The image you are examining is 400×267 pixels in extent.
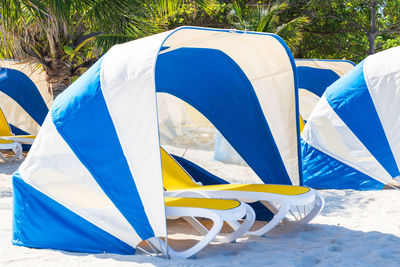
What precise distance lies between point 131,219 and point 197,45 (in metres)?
2.06

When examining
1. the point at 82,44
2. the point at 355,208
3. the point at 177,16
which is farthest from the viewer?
the point at 177,16

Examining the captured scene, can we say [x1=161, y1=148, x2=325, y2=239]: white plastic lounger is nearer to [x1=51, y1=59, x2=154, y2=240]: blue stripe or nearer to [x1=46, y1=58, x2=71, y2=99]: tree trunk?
[x1=51, y1=59, x2=154, y2=240]: blue stripe

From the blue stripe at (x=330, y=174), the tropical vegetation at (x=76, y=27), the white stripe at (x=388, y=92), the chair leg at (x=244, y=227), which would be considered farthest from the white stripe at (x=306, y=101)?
the chair leg at (x=244, y=227)

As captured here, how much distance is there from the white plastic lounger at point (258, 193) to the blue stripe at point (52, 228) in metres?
0.96

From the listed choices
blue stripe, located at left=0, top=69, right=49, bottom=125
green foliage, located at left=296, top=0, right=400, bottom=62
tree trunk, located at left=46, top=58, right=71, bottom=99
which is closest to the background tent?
blue stripe, located at left=0, top=69, right=49, bottom=125

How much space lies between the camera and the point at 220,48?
5.46m

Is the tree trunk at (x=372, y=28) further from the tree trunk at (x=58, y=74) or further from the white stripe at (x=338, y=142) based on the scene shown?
the tree trunk at (x=58, y=74)

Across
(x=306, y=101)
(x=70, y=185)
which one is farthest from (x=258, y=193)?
(x=306, y=101)

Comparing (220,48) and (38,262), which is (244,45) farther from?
(38,262)

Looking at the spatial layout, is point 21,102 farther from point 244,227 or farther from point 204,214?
point 204,214

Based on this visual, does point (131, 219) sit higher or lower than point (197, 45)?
lower

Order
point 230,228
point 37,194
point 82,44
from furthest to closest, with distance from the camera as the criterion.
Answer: point 82,44 → point 230,228 → point 37,194

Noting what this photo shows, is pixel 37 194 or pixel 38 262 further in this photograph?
pixel 37 194

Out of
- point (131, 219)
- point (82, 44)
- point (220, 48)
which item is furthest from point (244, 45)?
point (82, 44)
